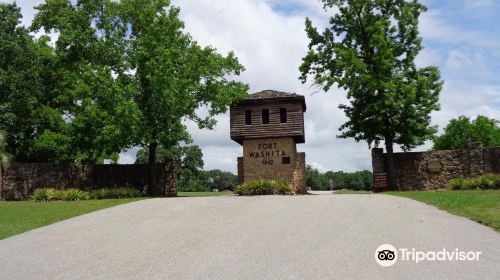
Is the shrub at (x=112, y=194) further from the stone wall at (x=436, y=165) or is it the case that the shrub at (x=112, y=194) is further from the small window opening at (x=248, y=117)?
the stone wall at (x=436, y=165)

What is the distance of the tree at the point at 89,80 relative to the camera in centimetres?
2853

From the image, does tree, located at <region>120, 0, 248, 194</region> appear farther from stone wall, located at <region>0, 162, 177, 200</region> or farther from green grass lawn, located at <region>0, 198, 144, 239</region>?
green grass lawn, located at <region>0, 198, 144, 239</region>

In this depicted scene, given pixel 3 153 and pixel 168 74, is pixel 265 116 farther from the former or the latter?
pixel 3 153

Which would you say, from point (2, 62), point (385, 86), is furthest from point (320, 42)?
point (2, 62)

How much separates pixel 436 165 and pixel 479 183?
12.2ft

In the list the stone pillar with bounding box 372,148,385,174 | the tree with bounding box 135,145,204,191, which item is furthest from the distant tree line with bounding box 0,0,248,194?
the tree with bounding box 135,145,204,191

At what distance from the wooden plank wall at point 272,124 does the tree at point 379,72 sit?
3601 mm

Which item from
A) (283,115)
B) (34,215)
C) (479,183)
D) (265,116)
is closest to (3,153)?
(34,215)

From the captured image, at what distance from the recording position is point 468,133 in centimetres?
6956

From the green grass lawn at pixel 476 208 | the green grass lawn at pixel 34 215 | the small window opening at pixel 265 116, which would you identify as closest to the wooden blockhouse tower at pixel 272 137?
the small window opening at pixel 265 116

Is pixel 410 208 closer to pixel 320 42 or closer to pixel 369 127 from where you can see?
pixel 369 127

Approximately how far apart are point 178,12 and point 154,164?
1154 centimetres

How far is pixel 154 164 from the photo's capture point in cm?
3189

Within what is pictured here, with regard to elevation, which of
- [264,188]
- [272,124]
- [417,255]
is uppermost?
[272,124]
